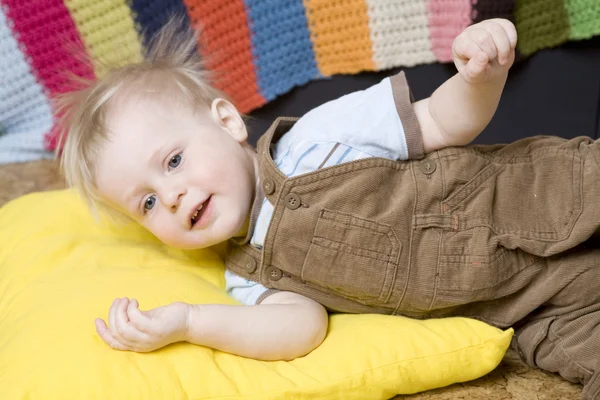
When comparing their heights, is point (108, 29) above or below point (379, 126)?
above

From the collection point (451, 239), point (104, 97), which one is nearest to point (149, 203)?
point (104, 97)

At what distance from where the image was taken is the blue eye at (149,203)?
3.28 feet

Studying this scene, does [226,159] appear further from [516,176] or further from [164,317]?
[516,176]

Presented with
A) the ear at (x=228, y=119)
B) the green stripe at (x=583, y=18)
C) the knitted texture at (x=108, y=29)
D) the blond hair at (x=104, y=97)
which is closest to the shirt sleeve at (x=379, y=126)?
the ear at (x=228, y=119)

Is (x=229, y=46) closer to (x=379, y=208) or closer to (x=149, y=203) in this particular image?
(x=149, y=203)

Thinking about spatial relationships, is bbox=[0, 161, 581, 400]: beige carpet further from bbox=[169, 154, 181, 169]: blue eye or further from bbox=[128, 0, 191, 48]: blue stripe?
bbox=[128, 0, 191, 48]: blue stripe

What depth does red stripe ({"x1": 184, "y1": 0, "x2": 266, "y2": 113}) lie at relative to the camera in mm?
1337

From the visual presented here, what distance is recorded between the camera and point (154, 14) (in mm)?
1351

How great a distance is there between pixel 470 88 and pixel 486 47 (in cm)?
10

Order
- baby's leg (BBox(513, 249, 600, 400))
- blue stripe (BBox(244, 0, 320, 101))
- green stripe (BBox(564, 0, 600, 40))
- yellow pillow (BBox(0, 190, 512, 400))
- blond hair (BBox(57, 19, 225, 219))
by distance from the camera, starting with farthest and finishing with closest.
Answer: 1. blue stripe (BBox(244, 0, 320, 101))
2. green stripe (BBox(564, 0, 600, 40))
3. blond hair (BBox(57, 19, 225, 219))
4. baby's leg (BBox(513, 249, 600, 400))
5. yellow pillow (BBox(0, 190, 512, 400))

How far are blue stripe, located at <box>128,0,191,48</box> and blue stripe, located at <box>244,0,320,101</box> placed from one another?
143 mm

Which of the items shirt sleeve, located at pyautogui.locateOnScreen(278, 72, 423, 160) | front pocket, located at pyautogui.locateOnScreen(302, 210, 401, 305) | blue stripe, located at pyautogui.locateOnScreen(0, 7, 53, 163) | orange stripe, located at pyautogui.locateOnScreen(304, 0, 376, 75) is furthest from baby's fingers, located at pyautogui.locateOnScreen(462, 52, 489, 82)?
blue stripe, located at pyautogui.locateOnScreen(0, 7, 53, 163)

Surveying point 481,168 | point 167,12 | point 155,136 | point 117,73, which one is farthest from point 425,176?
point 167,12

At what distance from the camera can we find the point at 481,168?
1.00m
